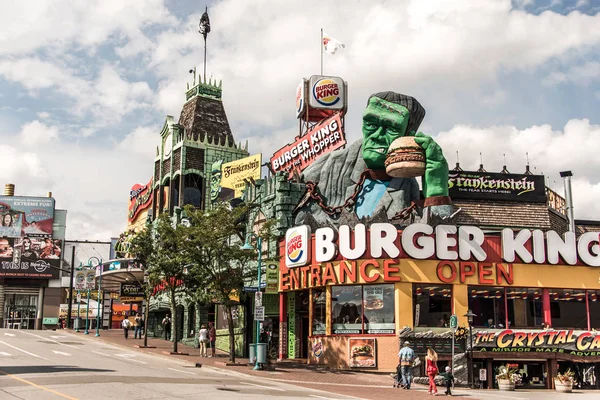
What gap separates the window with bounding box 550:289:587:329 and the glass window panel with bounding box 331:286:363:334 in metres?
10.8

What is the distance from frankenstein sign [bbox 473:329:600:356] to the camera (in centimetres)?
3509

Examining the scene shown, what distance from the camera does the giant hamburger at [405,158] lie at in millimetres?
40406

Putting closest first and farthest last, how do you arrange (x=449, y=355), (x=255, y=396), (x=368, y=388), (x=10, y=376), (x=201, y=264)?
(x=255, y=396)
(x=10, y=376)
(x=368, y=388)
(x=449, y=355)
(x=201, y=264)

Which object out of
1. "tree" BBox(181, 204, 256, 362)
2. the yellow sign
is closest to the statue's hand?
"tree" BBox(181, 204, 256, 362)

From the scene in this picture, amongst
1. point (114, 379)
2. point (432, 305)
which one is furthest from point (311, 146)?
point (114, 379)

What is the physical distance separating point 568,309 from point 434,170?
10.9 m

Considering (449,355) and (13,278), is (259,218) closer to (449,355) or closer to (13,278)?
(449,355)

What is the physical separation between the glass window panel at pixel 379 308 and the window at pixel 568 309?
30.5 feet

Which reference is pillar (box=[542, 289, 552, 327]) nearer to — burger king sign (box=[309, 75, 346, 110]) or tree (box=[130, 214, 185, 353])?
tree (box=[130, 214, 185, 353])

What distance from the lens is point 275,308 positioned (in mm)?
44031

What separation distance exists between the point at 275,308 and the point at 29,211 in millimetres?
60442

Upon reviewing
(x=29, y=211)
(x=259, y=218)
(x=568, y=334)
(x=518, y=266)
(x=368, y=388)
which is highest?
(x=29, y=211)

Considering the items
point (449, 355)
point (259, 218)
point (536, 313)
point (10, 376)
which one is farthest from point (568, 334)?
point (10, 376)

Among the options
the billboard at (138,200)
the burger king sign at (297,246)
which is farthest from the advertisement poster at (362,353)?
the billboard at (138,200)
